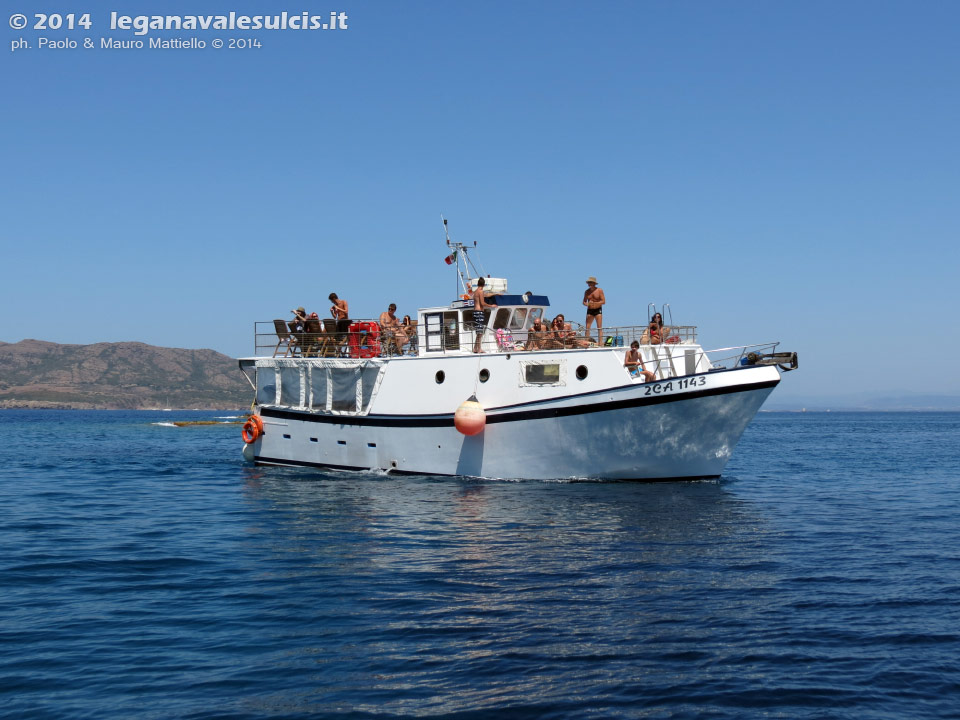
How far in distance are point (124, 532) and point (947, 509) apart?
20.0 metres

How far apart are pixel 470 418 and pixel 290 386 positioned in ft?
30.7

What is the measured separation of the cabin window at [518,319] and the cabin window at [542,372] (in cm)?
290

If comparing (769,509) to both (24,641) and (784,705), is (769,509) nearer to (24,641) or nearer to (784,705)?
(784,705)

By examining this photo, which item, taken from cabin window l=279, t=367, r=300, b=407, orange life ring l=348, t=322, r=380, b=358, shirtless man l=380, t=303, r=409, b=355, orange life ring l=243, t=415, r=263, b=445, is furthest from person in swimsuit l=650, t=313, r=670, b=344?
orange life ring l=243, t=415, r=263, b=445

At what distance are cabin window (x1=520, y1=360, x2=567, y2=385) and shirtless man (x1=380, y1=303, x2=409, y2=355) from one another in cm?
530

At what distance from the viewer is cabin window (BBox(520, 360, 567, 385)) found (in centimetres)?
2312

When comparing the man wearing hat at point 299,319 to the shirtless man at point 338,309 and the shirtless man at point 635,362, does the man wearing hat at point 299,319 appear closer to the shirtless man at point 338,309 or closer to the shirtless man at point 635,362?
the shirtless man at point 338,309

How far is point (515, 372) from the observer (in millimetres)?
23641

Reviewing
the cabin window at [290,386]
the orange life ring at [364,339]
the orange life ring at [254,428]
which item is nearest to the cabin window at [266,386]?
the cabin window at [290,386]

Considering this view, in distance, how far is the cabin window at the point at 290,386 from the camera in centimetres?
2952

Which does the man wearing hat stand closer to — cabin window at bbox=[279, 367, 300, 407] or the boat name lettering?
cabin window at bbox=[279, 367, 300, 407]

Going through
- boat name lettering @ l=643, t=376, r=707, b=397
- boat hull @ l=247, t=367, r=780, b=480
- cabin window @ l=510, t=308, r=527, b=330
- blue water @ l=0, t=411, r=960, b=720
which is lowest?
blue water @ l=0, t=411, r=960, b=720

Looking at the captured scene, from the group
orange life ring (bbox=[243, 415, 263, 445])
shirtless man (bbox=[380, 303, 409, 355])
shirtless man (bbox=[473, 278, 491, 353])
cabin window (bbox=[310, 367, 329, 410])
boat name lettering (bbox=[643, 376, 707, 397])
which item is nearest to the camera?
boat name lettering (bbox=[643, 376, 707, 397])

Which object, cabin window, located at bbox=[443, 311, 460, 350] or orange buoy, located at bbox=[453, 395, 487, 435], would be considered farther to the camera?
cabin window, located at bbox=[443, 311, 460, 350]
